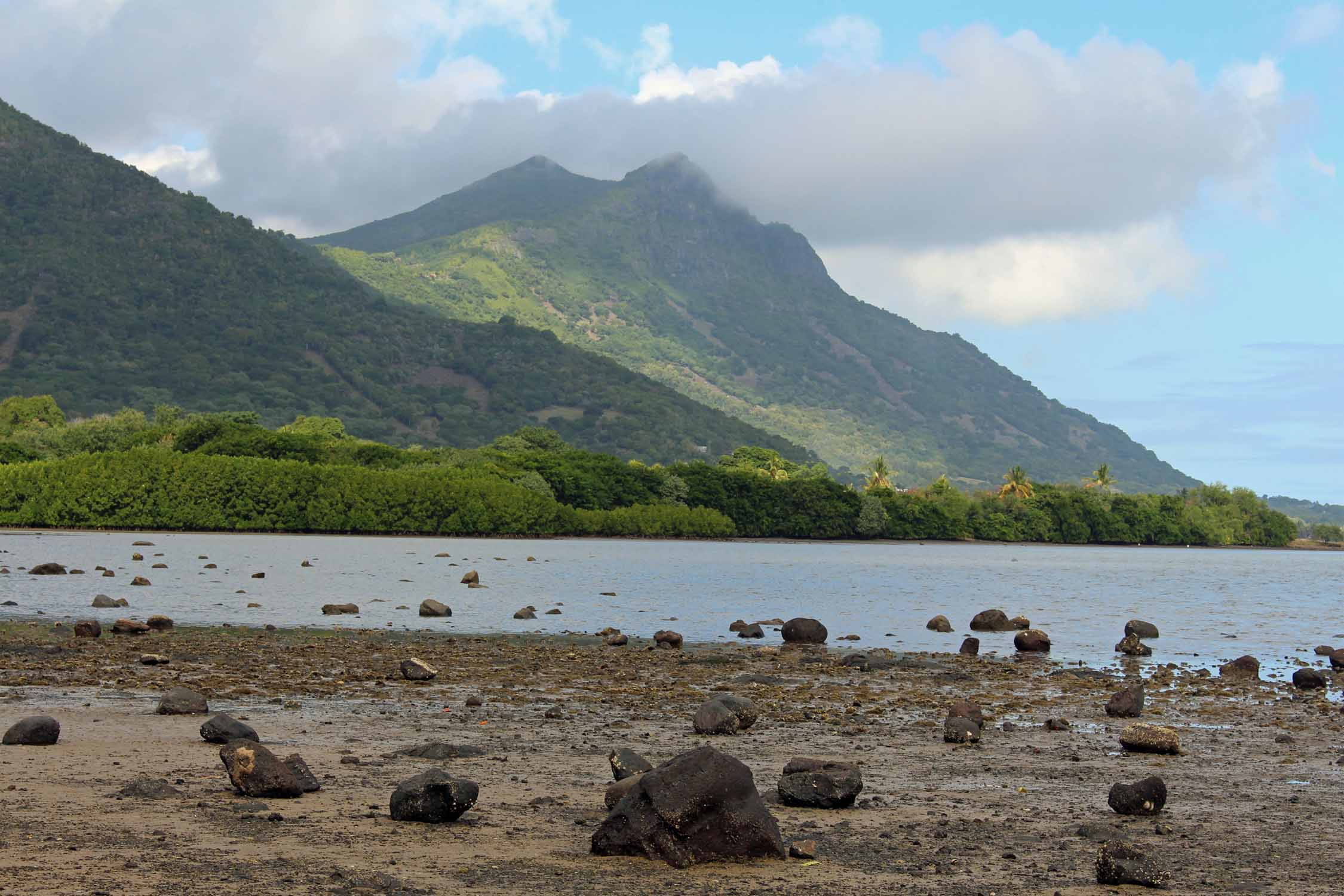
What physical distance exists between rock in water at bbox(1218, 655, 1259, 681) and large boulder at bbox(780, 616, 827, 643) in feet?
Result: 32.2

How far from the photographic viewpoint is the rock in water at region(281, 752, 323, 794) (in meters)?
11.7

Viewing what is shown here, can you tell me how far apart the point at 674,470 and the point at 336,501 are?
1960 inches

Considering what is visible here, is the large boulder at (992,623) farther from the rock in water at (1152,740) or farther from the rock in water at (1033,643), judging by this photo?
the rock in water at (1152,740)

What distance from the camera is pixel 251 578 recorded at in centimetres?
5562

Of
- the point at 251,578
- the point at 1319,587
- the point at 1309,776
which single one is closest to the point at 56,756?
the point at 1309,776

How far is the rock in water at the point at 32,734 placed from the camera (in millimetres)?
13625

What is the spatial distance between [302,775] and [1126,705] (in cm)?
1266

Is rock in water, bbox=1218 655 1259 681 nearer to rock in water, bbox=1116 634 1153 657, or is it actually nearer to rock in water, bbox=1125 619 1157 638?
rock in water, bbox=1116 634 1153 657

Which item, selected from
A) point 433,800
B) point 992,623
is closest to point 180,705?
point 433,800

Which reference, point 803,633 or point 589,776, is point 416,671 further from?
point 803,633

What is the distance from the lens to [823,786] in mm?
11922

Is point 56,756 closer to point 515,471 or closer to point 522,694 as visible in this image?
point 522,694

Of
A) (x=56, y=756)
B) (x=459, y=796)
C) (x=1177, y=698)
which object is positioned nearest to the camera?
(x=459, y=796)

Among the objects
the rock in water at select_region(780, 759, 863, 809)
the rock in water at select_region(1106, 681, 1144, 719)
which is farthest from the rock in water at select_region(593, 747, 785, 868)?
the rock in water at select_region(1106, 681, 1144, 719)
